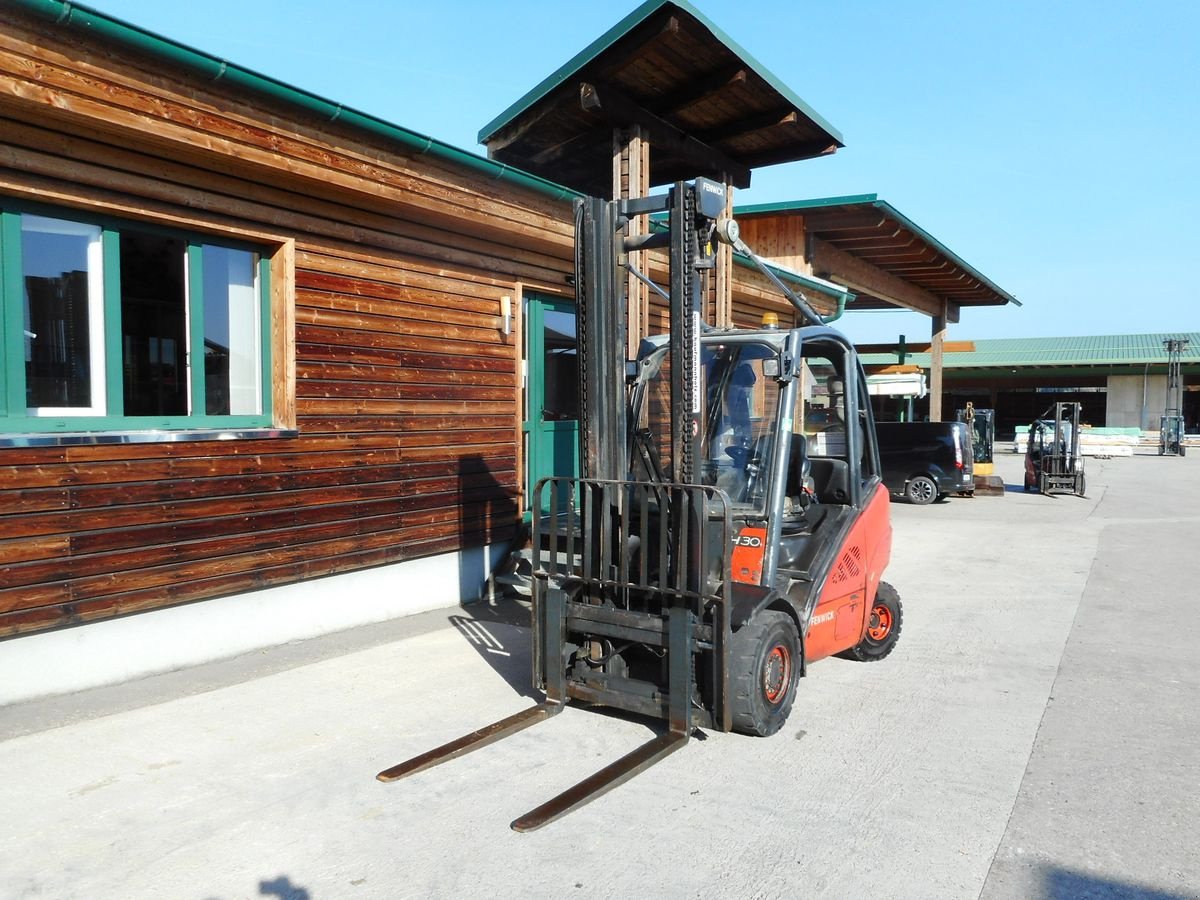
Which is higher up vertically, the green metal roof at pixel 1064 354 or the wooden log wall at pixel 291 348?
the green metal roof at pixel 1064 354

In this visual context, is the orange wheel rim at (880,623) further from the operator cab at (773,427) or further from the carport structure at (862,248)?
the carport structure at (862,248)

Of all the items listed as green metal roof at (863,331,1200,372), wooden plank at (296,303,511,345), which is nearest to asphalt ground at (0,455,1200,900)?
wooden plank at (296,303,511,345)

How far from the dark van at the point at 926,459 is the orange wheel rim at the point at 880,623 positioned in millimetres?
12543

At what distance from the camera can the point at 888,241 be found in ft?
52.0

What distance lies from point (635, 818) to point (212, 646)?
12.5ft

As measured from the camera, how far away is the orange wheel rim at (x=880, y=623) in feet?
21.9

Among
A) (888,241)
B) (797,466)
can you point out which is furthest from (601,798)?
(888,241)

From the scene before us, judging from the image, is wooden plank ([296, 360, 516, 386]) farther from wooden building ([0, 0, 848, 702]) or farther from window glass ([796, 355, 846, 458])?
window glass ([796, 355, 846, 458])

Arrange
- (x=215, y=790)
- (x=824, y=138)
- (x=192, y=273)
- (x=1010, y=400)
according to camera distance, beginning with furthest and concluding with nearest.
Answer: (x=1010, y=400)
(x=824, y=138)
(x=192, y=273)
(x=215, y=790)

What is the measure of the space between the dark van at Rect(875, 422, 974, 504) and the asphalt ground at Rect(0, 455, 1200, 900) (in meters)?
12.0

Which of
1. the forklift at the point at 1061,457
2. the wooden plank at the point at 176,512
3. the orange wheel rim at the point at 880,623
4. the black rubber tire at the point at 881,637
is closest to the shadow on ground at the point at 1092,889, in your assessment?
the black rubber tire at the point at 881,637

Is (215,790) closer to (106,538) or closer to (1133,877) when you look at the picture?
(106,538)

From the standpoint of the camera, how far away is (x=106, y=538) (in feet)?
18.3

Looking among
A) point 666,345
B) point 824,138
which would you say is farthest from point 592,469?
point 824,138
